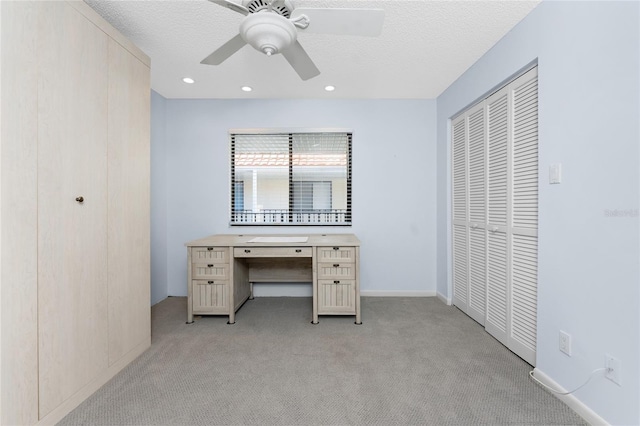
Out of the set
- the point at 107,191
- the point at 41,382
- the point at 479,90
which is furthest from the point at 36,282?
the point at 479,90

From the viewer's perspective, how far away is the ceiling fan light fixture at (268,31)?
1368 millimetres

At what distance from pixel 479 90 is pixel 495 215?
1.12m

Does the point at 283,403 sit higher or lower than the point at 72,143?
lower

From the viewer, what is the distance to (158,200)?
3242mm

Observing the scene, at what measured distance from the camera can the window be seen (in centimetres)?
343

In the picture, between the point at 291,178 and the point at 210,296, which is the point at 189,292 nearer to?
the point at 210,296

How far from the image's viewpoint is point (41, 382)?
1336 mm

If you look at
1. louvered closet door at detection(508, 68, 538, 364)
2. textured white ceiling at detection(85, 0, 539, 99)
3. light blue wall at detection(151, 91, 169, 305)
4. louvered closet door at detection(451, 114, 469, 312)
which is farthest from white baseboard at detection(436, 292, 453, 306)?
light blue wall at detection(151, 91, 169, 305)

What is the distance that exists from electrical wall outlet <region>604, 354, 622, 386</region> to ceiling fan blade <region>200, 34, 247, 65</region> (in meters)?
2.46

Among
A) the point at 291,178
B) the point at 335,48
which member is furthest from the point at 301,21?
the point at 291,178

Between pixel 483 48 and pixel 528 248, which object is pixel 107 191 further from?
pixel 483 48

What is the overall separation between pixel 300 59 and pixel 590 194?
1.77 meters

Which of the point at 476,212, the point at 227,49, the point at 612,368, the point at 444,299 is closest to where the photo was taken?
the point at 612,368

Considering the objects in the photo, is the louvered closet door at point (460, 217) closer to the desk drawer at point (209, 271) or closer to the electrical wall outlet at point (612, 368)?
the electrical wall outlet at point (612, 368)
